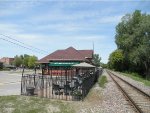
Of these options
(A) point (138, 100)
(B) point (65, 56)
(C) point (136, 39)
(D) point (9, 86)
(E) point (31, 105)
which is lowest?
(A) point (138, 100)

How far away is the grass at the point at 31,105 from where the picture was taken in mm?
13486

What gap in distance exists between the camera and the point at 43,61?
55.7 metres

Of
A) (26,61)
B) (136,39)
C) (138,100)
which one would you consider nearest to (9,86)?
(138,100)

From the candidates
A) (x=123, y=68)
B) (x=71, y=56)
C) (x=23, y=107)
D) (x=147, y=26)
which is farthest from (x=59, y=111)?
(x=123, y=68)

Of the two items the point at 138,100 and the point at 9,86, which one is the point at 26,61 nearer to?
the point at 9,86

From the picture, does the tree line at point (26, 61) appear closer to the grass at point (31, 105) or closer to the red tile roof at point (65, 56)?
the red tile roof at point (65, 56)

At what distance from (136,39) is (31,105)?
52.2 m

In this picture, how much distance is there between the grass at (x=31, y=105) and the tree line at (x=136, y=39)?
43.8 m

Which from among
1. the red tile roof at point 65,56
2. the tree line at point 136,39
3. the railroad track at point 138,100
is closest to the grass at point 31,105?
the railroad track at point 138,100

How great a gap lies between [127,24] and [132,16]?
2.32 m

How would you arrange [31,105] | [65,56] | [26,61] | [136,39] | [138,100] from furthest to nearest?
[26,61] < [136,39] < [65,56] < [138,100] < [31,105]

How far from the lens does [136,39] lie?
6406cm

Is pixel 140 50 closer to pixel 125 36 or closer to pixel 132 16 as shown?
pixel 125 36

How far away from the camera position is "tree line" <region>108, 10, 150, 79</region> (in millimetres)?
58594
